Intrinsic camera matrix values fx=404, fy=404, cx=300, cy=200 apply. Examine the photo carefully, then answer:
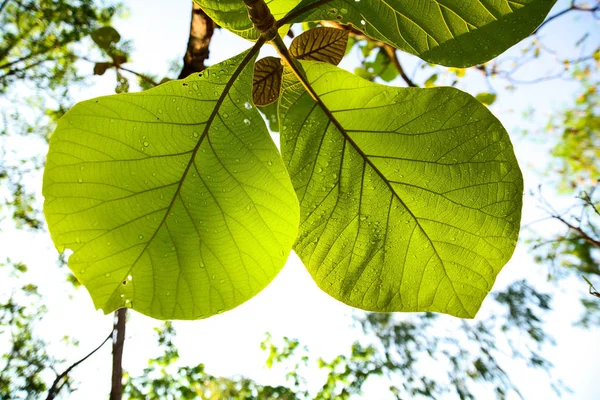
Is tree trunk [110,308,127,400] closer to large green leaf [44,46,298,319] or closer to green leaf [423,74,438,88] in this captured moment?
large green leaf [44,46,298,319]

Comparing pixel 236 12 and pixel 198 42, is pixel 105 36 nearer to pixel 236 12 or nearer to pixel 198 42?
pixel 198 42

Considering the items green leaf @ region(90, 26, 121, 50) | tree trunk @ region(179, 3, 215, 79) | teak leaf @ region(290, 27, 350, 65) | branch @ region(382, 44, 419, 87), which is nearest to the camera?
teak leaf @ region(290, 27, 350, 65)

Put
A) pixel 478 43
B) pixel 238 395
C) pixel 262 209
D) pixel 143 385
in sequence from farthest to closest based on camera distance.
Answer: pixel 238 395, pixel 143 385, pixel 262 209, pixel 478 43

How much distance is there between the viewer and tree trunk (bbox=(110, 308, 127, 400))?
1.39 m

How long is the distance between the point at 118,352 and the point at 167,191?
101 centimetres

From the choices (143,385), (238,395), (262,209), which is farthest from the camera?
(238,395)

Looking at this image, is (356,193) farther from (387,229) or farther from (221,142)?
(221,142)

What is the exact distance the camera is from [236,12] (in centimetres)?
63

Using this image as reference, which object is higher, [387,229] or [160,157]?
[160,157]

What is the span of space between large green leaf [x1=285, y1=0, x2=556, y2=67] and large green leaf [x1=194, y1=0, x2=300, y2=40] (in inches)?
1.6

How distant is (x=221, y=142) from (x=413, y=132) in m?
0.34

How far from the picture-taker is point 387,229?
30.7 inches

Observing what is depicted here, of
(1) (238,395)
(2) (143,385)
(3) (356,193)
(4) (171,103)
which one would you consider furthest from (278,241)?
(1) (238,395)

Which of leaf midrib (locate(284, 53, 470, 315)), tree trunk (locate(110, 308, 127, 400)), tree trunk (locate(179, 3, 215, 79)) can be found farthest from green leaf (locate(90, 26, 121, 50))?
leaf midrib (locate(284, 53, 470, 315))
